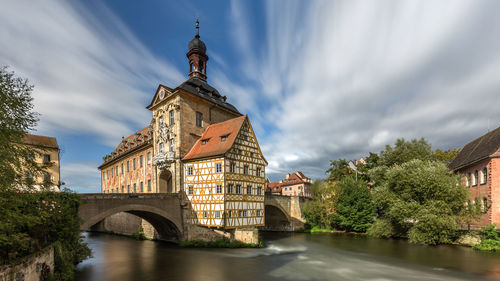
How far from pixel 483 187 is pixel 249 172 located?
21.3 m

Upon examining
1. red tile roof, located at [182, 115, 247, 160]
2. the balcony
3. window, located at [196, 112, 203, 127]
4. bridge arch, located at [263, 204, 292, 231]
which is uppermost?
window, located at [196, 112, 203, 127]

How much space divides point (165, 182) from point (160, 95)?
974 centimetres

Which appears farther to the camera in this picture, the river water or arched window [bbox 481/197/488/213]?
arched window [bbox 481/197/488/213]

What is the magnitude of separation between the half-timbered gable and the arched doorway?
14.0 feet

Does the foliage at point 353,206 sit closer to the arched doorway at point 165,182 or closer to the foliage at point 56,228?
the arched doorway at point 165,182

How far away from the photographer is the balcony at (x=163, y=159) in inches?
1035

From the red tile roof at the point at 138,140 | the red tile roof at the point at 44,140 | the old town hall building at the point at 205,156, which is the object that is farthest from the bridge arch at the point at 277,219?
the red tile roof at the point at 44,140

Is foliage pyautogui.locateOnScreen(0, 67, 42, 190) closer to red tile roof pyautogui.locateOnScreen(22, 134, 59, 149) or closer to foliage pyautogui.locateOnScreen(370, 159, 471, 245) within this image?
foliage pyautogui.locateOnScreen(370, 159, 471, 245)

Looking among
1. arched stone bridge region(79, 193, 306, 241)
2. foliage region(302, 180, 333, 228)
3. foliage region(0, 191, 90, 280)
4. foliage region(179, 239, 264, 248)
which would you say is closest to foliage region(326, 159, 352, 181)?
foliage region(302, 180, 333, 228)

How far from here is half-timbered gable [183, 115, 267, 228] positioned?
22953 mm

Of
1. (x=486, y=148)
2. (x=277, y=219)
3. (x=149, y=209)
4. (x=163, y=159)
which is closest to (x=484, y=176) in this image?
(x=486, y=148)

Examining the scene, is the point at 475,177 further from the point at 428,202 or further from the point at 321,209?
the point at 321,209

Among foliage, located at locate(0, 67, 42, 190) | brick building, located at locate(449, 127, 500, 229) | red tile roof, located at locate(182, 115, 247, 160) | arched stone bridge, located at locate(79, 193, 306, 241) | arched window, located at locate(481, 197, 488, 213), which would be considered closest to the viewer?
foliage, located at locate(0, 67, 42, 190)

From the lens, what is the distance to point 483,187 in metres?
23.7
